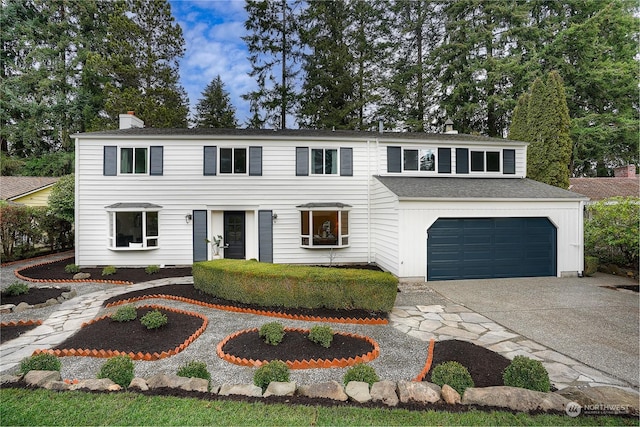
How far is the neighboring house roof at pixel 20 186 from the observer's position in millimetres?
15783

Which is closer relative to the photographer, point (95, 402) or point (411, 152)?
point (95, 402)

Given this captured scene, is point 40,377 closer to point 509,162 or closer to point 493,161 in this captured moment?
point 493,161

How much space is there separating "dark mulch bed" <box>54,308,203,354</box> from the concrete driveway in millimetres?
5878

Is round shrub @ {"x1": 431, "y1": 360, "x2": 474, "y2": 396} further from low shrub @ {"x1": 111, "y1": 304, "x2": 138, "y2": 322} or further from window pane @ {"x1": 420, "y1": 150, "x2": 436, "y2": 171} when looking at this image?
window pane @ {"x1": 420, "y1": 150, "x2": 436, "y2": 171}

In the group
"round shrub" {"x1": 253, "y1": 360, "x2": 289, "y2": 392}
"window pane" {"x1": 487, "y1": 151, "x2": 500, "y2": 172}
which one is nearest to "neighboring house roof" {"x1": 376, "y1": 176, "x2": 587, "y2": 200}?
"window pane" {"x1": 487, "y1": 151, "x2": 500, "y2": 172}

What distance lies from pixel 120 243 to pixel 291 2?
1756 centimetres

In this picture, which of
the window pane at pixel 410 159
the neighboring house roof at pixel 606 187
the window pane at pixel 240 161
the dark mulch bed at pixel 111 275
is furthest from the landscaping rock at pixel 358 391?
the neighboring house roof at pixel 606 187

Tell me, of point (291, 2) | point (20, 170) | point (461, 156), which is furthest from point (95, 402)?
point (20, 170)

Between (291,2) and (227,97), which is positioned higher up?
(291,2)

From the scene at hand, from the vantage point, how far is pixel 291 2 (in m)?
18.4

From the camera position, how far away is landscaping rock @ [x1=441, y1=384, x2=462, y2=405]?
9.95ft

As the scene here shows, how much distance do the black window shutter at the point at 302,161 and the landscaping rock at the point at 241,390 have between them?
8.49 m

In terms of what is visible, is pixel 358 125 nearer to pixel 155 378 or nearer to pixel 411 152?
pixel 411 152

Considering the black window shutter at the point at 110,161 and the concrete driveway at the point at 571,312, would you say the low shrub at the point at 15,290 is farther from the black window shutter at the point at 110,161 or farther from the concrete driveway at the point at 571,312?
the concrete driveway at the point at 571,312
